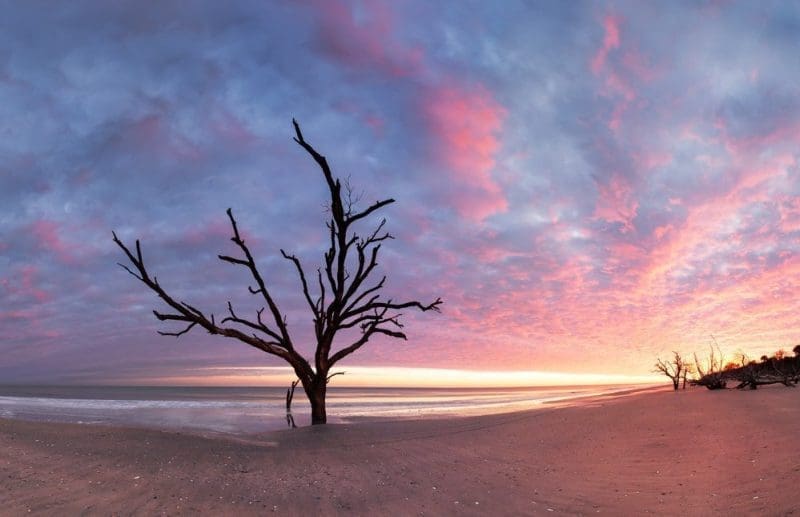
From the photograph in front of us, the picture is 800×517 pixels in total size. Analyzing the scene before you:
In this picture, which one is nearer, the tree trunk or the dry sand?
the dry sand

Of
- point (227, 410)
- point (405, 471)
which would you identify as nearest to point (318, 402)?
point (405, 471)

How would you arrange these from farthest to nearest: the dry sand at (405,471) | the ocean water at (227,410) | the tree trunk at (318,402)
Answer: the ocean water at (227,410)
the tree trunk at (318,402)
the dry sand at (405,471)

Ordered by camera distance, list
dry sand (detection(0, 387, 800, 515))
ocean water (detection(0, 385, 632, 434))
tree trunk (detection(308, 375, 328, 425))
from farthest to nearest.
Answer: ocean water (detection(0, 385, 632, 434)), tree trunk (detection(308, 375, 328, 425)), dry sand (detection(0, 387, 800, 515))

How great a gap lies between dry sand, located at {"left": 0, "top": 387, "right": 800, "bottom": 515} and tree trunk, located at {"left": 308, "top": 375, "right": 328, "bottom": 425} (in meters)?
2.82

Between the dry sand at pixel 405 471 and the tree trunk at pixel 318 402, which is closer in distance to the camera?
the dry sand at pixel 405 471

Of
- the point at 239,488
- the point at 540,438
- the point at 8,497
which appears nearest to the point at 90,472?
the point at 8,497

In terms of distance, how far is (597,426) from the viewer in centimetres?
1399

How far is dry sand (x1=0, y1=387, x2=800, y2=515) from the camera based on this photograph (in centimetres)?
645

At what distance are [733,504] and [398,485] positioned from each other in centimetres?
449

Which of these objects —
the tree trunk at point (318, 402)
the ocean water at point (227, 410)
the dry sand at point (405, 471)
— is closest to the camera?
the dry sand at point (405, 471)

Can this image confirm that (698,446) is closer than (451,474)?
No

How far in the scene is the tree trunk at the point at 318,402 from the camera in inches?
604

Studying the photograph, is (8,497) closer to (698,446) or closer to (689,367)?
(698,446)

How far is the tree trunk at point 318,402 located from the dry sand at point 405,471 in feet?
9.27
